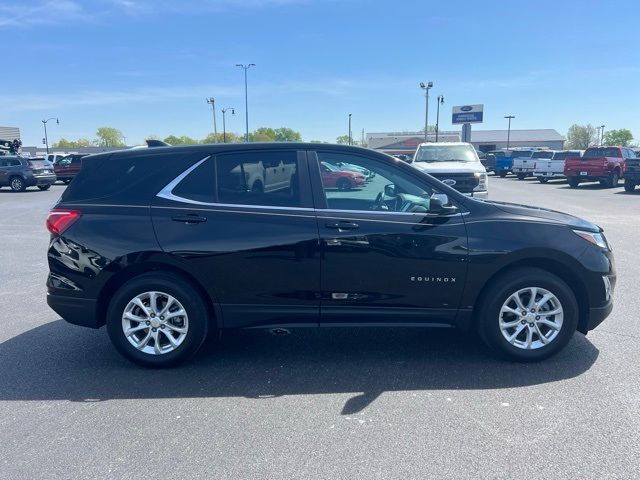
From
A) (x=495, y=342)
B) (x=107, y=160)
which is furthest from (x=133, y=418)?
(x=495, y=342)

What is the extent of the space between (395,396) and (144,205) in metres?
2.57

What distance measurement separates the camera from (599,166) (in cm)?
2452

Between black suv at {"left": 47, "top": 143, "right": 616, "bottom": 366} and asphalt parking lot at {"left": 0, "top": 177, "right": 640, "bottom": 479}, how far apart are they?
14.9 inches

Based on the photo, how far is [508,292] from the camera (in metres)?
4.41

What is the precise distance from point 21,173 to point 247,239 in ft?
84.4

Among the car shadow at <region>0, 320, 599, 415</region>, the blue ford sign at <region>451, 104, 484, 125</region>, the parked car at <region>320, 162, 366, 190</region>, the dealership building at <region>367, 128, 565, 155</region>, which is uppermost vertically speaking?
the blue ford sign at <region>451, 104, 484, 125</region>

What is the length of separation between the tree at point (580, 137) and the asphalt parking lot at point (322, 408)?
11444cm

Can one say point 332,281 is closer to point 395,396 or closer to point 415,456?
point 395,396

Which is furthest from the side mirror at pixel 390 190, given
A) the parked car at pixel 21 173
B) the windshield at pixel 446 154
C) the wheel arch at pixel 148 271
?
the parked car at pixel 21 173

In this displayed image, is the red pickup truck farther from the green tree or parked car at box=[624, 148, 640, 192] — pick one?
the green tree

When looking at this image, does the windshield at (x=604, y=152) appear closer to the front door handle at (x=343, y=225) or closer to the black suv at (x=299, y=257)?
the black suv at (x=299, y=257)

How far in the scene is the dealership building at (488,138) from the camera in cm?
8138

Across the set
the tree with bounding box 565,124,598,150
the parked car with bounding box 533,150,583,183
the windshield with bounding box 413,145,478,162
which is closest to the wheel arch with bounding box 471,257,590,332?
the windshield with bounding box 413,145,478,162

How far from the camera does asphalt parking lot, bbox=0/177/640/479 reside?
3111mm
